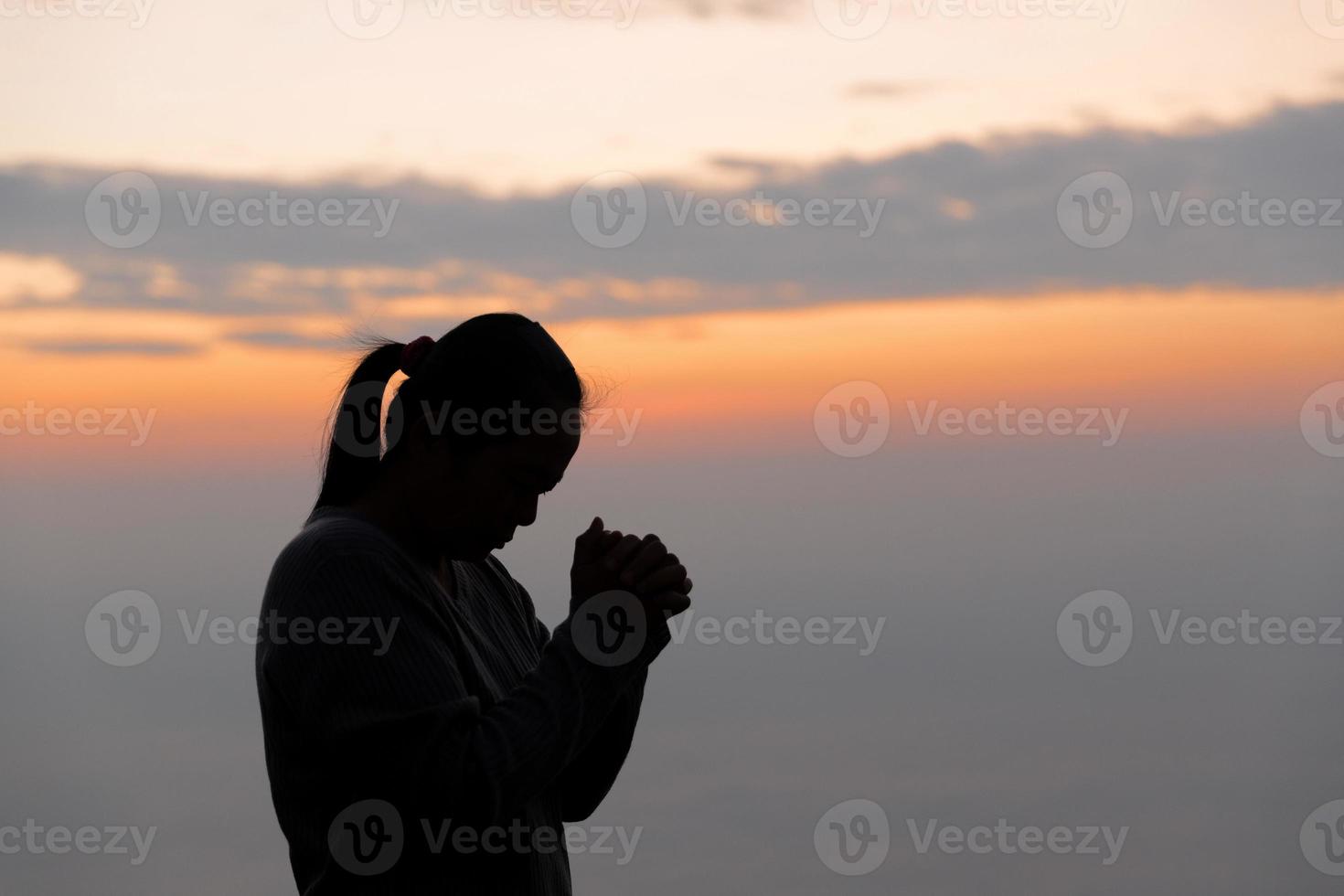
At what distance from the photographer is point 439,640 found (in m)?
1.40

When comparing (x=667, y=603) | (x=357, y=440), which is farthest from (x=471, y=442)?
(x=667, y=603)

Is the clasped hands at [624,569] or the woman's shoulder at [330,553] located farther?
the clasped hands at [624,569]

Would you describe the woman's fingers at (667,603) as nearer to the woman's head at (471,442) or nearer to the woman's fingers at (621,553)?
the woman's fingers at (621,553)

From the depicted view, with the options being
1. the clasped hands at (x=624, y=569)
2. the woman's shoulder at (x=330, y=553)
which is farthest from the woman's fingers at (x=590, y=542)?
the woman's shoulder at (x=330, y=553)

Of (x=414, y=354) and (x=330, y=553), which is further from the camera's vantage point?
(x=414, y=354)

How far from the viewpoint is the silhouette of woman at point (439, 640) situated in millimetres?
1307

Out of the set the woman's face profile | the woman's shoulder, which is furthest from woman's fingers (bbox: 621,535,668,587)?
the woman's shoulder

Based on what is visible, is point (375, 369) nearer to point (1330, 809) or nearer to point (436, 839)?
point (436, 839)

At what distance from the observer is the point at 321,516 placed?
1459 millimetres

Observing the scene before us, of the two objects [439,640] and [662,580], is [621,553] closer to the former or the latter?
[662,580]

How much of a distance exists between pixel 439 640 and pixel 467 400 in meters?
Result: 0.29

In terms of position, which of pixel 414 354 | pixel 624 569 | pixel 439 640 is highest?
pixel 414 354

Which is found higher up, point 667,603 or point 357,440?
point 357,440

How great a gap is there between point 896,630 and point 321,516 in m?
102
